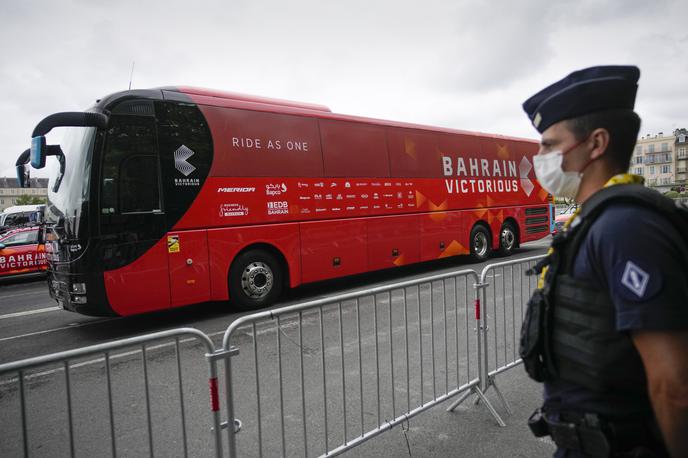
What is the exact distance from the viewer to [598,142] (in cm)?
146

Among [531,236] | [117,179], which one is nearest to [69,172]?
[117,179]

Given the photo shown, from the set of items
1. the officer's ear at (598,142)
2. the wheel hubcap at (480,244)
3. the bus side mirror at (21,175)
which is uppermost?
the bus side mirror at (21,175)

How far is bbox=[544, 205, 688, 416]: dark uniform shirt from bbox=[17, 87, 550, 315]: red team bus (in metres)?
6.30

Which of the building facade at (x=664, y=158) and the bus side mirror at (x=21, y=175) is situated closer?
the bus side mirror at (x=21, y=175)

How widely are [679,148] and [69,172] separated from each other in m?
133

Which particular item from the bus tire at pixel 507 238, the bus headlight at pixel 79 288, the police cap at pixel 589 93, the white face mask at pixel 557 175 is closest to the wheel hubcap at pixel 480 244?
the bus tire at pixel 507 238

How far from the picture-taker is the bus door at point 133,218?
6.19 metres

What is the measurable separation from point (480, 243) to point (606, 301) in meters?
11.8

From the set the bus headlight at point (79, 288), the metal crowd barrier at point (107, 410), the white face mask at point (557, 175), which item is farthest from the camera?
the bus headlight at point (79, 288)

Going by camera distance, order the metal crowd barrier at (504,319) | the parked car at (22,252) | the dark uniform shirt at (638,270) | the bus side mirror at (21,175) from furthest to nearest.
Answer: the parked car at (22,252), the bus side mirror at (21,175), the metal crowd barrier at (504,319), the dark uniform shirt at (638,270)

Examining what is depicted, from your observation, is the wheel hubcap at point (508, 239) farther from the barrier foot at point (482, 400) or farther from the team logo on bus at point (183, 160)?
the barrier foot at point (482, 400)

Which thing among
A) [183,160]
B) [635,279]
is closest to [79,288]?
[183,160]

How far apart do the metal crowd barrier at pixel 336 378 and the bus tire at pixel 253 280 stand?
5.16 feet

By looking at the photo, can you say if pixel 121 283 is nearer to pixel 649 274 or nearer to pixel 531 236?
pixel 649 274
